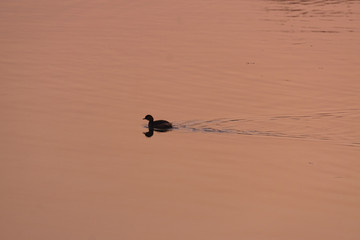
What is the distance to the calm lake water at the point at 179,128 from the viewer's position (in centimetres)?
1263

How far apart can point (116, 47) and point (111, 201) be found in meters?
15.1

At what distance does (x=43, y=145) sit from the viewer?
55.1 ft

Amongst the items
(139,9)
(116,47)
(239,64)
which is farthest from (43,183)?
(139,9)

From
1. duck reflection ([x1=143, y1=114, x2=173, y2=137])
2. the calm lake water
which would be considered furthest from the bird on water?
the calm lake water

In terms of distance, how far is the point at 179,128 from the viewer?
18.7 m

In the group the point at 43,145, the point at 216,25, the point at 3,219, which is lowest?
the point at 3,219

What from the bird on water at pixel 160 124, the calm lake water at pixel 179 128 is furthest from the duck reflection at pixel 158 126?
the calm lake water at pixel 179 128

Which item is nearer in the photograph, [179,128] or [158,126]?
[158,126]

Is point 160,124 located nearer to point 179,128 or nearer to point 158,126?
point 158,126

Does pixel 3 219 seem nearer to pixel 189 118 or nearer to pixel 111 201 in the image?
pixel 111 201

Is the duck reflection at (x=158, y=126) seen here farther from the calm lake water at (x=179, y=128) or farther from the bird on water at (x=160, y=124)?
the calm lake water at (x=179, y=128)

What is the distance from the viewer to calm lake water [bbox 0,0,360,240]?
12633mm

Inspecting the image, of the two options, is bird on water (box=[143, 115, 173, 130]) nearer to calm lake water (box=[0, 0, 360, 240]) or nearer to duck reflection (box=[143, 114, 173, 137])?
duck reflection (box=[143, 114, 173, 137])

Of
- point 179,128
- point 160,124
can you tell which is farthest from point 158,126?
point 179,128
